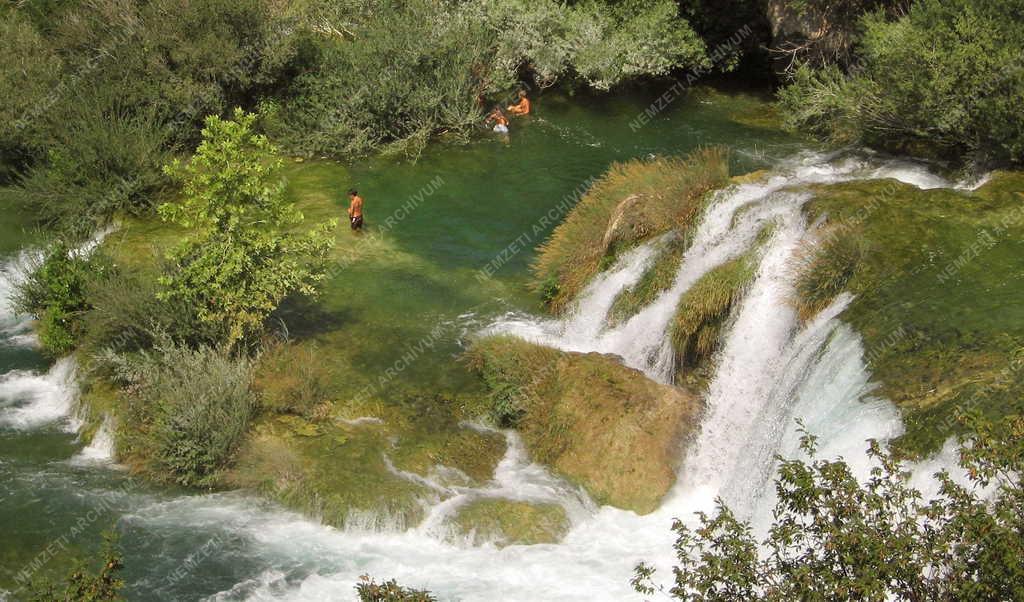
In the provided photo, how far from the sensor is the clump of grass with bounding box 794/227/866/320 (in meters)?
15.0

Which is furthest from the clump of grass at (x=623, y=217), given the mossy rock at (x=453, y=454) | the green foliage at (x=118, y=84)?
the green foliage at (x=118, y=84)

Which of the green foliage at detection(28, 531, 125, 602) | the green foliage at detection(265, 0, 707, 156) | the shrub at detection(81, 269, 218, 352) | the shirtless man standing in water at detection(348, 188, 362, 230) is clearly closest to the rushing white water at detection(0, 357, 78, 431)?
the shrub at detection(81, 269, 218, 352)

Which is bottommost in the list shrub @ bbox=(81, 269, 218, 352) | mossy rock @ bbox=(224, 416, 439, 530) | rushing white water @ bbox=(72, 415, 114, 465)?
mossy rock @ bbox=(224, 416, 439, 530)

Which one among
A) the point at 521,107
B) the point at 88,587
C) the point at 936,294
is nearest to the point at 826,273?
the point at 936,294

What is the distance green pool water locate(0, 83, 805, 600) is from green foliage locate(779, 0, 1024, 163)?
262 centimetres

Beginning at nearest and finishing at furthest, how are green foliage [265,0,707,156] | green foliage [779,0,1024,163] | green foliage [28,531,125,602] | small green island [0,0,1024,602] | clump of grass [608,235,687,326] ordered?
1. green foliage [28,531,125,602]
2. small green island [0,0,1024,602]
3. clump of grass [608,235,687,326]
4. green foliage [779,0,1024,163]
5. green foliage [265,0,707,156]

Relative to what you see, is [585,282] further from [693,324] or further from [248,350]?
[248,350]

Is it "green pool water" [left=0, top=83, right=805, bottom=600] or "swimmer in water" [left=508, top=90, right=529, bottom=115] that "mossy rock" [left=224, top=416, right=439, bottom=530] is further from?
"swimmer in water" [left=508, top=90, right=529, bottom=115]

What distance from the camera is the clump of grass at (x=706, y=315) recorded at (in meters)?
15.8

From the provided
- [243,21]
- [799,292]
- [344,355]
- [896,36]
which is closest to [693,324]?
[799,292]

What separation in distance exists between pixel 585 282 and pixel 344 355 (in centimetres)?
438

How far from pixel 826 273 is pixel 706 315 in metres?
1.87

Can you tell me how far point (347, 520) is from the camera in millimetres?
13516

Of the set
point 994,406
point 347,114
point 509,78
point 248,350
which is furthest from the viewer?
point 509,78
